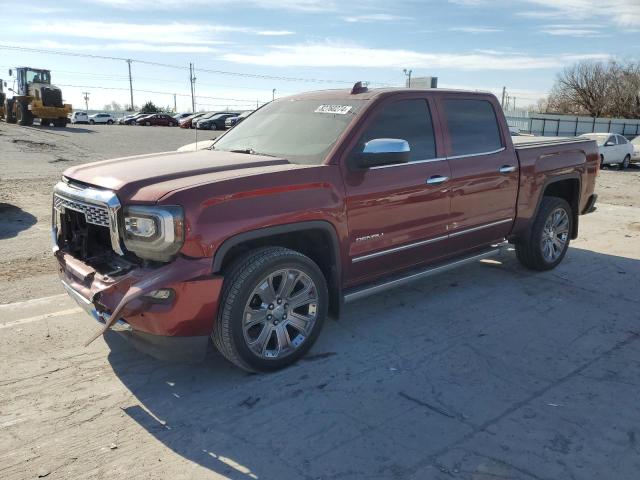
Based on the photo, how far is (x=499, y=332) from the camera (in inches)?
183

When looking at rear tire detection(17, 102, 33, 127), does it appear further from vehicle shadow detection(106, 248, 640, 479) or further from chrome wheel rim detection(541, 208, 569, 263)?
chrome wheel rim detection(541, 208, 569, 263)

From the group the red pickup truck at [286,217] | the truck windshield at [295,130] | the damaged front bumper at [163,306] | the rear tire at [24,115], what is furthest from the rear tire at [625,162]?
the rear tire at [24,115]

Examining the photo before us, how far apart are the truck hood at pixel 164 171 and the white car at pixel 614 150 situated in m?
20.2

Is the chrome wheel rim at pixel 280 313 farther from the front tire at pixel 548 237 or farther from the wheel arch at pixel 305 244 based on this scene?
the front tire at pixel 548 237

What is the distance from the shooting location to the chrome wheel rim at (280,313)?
12.2 feet

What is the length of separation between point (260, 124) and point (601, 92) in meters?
67.6

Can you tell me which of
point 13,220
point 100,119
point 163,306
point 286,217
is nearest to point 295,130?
point 286,217

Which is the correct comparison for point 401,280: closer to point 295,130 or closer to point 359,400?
point 359,400

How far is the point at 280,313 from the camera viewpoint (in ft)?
12.6

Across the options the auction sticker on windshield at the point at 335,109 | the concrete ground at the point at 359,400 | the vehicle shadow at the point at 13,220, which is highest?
the auction sticker on windshield at the point at 335,109

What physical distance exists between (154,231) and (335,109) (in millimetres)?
1981

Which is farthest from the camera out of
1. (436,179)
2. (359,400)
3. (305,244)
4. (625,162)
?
(625,162)

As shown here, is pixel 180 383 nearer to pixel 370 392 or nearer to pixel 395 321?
pixel 370 392

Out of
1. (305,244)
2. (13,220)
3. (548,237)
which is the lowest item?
(13,220)
